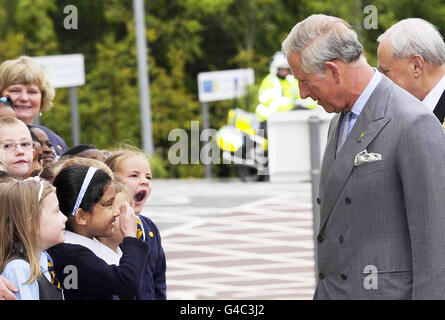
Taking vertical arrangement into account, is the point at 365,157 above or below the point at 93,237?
above

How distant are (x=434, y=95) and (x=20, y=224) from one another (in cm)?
181

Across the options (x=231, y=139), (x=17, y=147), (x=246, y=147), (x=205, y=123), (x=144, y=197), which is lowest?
(x=246, y=147)

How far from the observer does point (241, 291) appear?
10.8 m

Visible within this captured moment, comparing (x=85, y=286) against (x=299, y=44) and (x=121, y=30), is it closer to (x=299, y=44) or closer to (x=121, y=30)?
(x=299, y=44)

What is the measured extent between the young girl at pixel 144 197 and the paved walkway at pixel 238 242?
4.58 meters

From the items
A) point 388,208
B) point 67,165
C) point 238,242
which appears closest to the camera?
point 388,208

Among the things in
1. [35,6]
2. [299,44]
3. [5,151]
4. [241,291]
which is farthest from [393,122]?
[35,6]

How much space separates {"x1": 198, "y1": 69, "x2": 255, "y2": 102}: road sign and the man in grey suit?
19322 mm

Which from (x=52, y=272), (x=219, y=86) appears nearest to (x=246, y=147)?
(x=219, y=86)

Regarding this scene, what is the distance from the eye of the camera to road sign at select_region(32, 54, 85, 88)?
1752 cm

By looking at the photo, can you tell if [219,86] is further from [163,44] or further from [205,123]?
[163,44]

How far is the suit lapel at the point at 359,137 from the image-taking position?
4.19 m

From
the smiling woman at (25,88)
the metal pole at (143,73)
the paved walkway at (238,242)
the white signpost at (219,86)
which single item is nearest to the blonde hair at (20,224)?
the smiling woman at (25,88)

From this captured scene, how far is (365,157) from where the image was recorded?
13.6 feet
